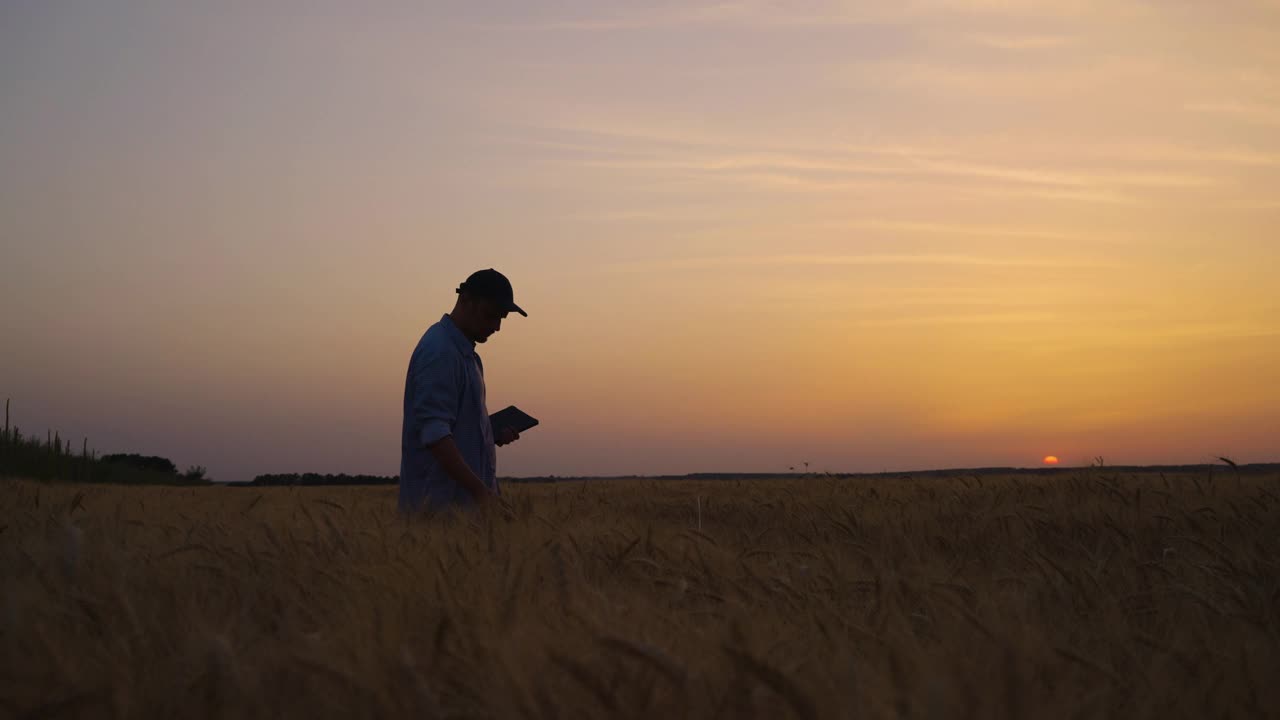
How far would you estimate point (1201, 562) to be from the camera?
2938 mm

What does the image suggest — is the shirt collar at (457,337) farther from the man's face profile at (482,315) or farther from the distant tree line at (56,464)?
the distant tree line at (56,464)

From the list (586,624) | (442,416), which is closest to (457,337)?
(442,416)

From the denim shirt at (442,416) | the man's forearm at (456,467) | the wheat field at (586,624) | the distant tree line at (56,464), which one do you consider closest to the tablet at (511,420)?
the denim shirt at (442,416)

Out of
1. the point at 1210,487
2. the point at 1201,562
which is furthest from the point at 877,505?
the point at 1201,562

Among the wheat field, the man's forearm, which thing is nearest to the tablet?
the man's forearm

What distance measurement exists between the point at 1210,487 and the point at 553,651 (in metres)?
5.17

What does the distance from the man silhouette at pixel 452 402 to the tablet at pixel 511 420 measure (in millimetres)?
145

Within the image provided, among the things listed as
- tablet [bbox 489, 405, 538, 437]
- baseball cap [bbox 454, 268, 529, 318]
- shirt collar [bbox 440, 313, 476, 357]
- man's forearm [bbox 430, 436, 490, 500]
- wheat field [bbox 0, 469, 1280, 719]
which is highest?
baseball cap [bbox 454, 268, 529, 318]

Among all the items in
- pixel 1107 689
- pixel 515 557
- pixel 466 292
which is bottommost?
pixel 1107 689

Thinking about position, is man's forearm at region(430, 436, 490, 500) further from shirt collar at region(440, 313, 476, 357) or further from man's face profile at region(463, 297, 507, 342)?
man's face profile at region(463, 297, 507, 342)

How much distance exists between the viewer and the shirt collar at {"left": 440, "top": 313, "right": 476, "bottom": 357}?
16.1 feet

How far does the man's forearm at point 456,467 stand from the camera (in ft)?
14.5

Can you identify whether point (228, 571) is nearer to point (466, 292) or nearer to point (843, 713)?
point (843, 713)

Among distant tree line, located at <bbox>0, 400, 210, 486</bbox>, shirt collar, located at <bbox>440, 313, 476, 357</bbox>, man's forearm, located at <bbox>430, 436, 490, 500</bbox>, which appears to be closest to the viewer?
man's forearm, located at <bbox>430, 436, 490, 500</bbox>
